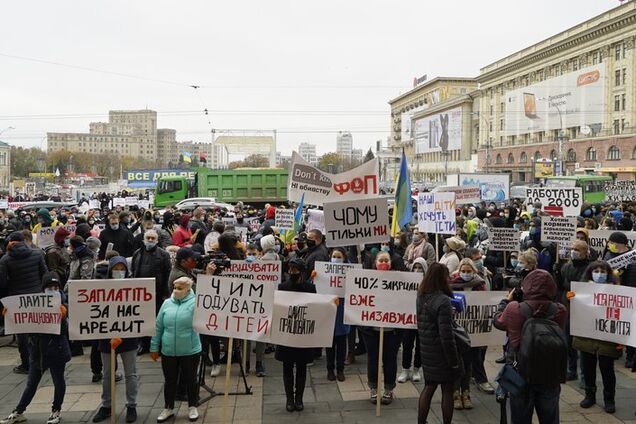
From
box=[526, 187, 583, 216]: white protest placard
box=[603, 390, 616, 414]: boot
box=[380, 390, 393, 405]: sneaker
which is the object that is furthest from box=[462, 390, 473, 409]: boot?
box=[526, 187, 583, 216]: white protest placard

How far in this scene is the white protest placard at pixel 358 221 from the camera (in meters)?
9.07

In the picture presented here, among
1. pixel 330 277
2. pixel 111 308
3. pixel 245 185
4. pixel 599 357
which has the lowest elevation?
pixel 599 357

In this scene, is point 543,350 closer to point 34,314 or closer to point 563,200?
point 34,314

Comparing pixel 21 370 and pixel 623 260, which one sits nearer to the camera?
pixel 623 260

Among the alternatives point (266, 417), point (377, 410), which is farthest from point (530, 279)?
point (266, 417)

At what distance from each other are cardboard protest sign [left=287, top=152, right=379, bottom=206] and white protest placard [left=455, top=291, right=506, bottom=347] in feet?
12.1

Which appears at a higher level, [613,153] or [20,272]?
[613,153]

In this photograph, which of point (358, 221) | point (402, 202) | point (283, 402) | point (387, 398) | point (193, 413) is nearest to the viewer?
point (193, 413)

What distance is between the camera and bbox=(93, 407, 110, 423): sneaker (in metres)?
6.93

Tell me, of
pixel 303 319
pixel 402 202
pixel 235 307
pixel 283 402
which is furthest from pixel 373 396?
pixel 402 202

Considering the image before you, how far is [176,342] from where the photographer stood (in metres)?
6.65

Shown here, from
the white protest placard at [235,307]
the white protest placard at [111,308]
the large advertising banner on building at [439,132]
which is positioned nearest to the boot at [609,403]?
the white protest placard at [235,307]

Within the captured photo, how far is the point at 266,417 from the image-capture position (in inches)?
277

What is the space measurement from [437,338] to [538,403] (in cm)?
107
